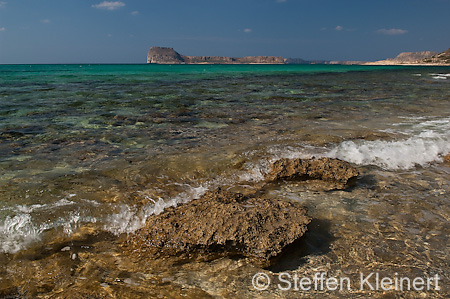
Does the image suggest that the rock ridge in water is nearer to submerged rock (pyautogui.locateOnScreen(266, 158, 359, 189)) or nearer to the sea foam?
submerged rock (pyautogui.locateOnScreen(266, 158, 359, 189))

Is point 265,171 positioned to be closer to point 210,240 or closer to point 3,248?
point 210,240

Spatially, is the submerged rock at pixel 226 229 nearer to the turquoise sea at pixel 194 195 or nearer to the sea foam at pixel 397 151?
the turquoise sea at pixel 194 195

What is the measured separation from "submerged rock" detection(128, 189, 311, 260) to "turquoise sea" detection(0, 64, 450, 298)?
17cm

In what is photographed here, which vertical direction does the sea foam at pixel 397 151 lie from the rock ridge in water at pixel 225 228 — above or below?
above

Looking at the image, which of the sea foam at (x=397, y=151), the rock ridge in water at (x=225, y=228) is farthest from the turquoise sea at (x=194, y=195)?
the rock ridge in water at (x=225, y=228)

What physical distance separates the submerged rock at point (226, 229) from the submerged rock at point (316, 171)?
1.16m

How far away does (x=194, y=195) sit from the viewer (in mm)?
3975

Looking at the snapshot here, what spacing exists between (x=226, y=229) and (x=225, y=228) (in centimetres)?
2

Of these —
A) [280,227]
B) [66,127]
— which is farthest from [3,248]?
[66,127]

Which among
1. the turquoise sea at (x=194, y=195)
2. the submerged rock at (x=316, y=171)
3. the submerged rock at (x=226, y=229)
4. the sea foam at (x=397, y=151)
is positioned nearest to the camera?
the turquoise sea at (x=194, y=195)

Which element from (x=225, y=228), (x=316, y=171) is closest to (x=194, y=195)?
(x=225, y=228)

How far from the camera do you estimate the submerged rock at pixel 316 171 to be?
4242 millimetres

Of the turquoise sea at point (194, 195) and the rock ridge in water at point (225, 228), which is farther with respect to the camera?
the rock ridge in water at point (225, 228)

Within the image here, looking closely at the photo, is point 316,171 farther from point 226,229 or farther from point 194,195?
Answer: point 226,229
